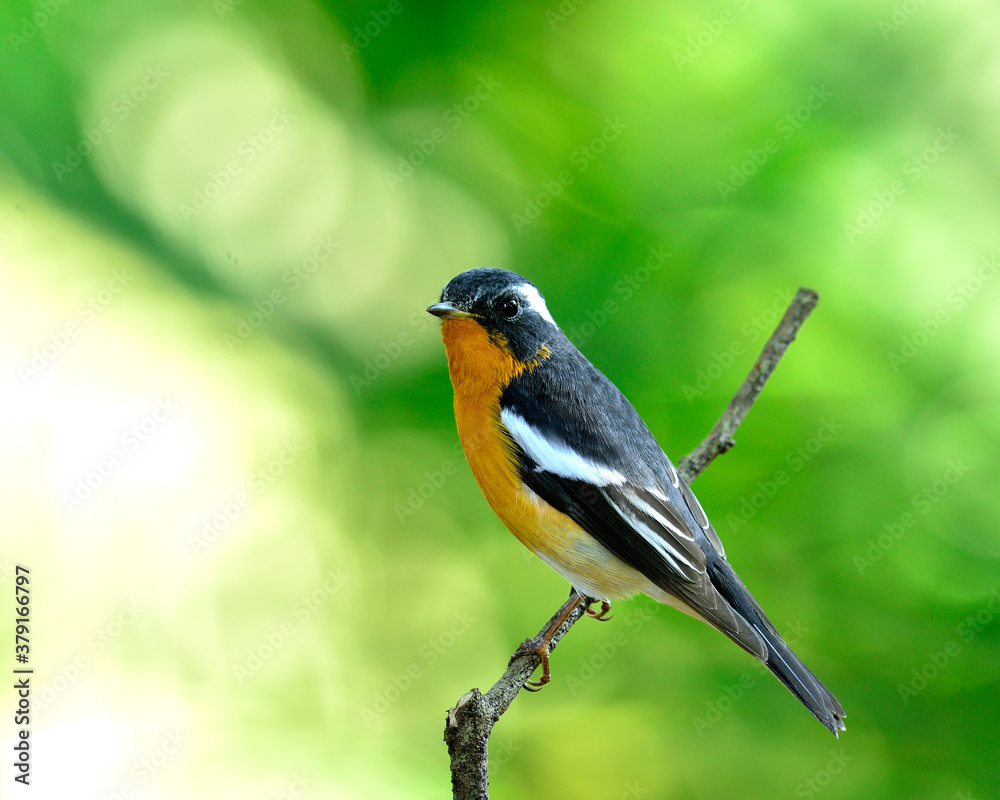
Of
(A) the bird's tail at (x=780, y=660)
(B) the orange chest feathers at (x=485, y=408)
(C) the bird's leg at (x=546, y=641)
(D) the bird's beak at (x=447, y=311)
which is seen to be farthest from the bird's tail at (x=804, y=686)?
(D) the bird's beak at (x=447, y=311)

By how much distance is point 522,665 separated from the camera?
2.42m

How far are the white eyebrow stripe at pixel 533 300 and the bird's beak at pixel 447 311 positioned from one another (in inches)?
8.6

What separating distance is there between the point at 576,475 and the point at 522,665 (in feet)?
1.98

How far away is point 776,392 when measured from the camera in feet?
10.9

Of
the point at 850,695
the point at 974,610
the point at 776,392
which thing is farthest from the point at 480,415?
the point at 974,610

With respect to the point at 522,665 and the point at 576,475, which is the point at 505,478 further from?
the point at 522,665

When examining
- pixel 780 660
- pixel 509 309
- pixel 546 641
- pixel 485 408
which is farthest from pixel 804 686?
pixel 509 309

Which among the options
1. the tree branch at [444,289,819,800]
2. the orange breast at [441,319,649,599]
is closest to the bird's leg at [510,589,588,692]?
the tree branch at [444,289,819,800]

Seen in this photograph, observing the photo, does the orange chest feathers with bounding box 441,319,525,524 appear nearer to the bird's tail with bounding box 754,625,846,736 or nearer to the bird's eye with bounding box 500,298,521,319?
the bird's eye with bounding box 500,298,521,319

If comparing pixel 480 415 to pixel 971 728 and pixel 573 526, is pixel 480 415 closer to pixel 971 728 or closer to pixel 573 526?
pixel 573 526

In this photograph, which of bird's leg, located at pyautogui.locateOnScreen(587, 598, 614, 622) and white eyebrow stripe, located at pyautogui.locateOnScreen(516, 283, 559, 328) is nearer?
white eyebrow stripe, located at pyautogui.locateOnScreen(516, 283, 559, 328)

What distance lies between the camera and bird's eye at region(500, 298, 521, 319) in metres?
2.70

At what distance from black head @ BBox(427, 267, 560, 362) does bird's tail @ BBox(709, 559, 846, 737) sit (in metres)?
1.00

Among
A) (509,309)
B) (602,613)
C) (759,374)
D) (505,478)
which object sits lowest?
(602,613)
